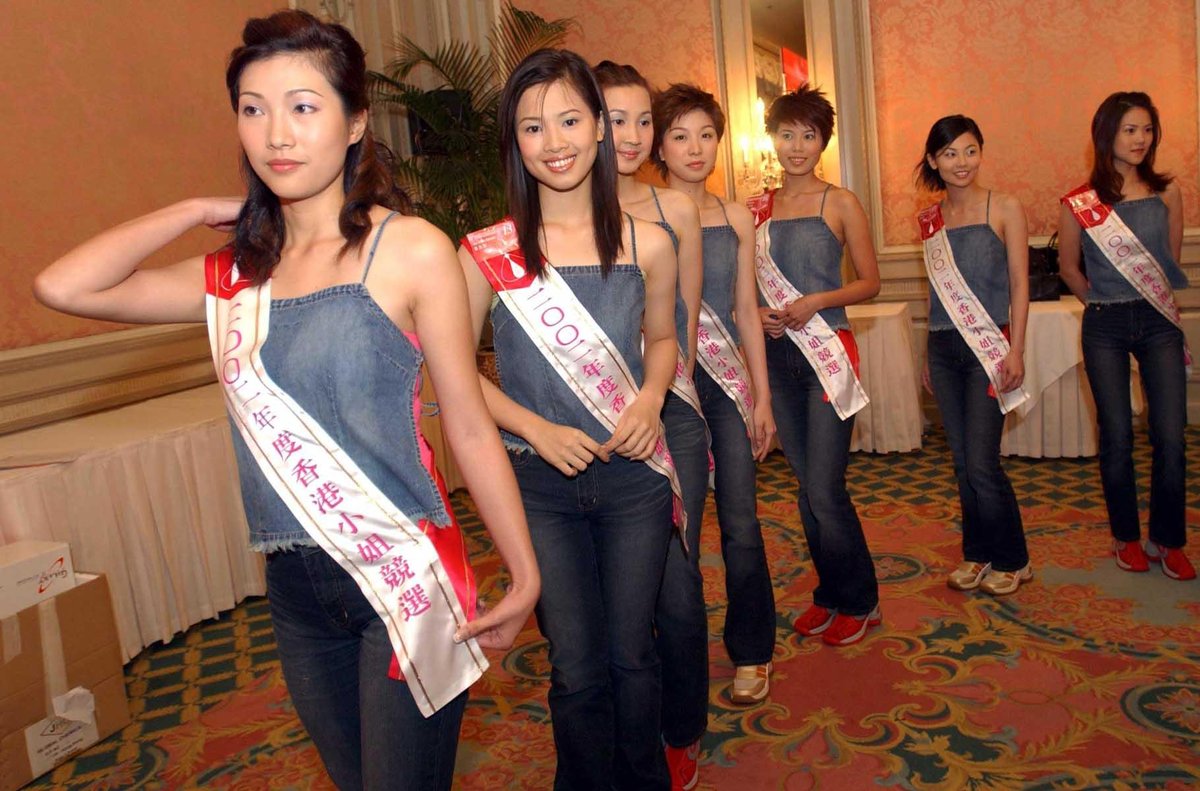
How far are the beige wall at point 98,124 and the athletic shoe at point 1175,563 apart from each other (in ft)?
11.9

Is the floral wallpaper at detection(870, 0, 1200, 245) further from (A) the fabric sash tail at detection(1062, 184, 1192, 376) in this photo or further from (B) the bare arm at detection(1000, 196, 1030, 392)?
(B) the bare arm at detection(1000, 196, 1030, 392)

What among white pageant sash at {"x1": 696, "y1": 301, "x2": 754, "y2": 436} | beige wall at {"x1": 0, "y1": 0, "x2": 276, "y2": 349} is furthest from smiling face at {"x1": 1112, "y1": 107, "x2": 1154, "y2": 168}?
beige wall at {"x1": 0, "y1": 0, "x2": 276, "y2": 349}

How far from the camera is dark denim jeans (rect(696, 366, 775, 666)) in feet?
7.74

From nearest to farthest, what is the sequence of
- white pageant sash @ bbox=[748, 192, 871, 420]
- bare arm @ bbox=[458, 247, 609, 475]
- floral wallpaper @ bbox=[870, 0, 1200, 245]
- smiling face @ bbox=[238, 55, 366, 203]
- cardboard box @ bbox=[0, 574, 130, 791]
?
smiling face @ bbox=[238, 55, 366, 203] → bare arm @ bbox=[458, 247, 609, 475] → cardboard box @ bbox=[0, 574, 130, 791] → white pageant sash @ bbox=[748, 192, 871, 420] → floral wallpaper @ bbox=[870, 0, 1200, 245]

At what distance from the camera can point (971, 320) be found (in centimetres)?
296

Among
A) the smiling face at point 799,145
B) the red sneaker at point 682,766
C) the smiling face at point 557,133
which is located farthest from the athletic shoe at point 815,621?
the smiling face at point 557,133

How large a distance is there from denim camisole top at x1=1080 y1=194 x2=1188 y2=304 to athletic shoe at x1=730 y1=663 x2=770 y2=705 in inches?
60.6

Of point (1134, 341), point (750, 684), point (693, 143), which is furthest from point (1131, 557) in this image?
point (693, 143)

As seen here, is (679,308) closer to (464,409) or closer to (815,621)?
(464,409)

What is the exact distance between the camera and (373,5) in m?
5.56

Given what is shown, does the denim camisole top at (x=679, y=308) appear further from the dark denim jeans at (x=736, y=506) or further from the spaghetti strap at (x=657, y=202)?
the dark denim jeans at (x=736, y=506)

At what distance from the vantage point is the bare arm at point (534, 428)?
5.29 feet

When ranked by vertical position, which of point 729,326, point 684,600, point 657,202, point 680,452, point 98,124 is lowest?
point 684,600

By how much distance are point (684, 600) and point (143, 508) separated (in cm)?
186
